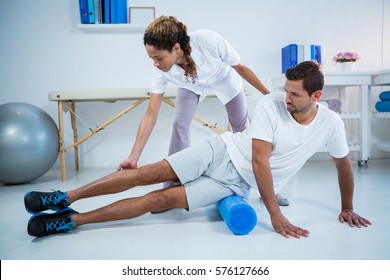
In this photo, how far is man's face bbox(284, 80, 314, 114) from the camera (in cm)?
138

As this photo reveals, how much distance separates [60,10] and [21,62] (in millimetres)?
630

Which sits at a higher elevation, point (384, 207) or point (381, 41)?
point (381, 41)

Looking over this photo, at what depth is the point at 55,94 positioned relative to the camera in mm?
2703

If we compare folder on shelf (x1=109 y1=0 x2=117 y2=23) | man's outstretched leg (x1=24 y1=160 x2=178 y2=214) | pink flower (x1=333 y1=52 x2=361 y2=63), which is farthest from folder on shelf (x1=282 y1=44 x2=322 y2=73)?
man's outstretched leg (x1=24 y1=160 x2=178 y2=214)

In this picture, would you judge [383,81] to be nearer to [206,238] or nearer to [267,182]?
[267,182]

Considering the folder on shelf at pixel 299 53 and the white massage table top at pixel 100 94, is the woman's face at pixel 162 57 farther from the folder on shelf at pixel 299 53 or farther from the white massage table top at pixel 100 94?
the folder on shelf at pixel 299 53

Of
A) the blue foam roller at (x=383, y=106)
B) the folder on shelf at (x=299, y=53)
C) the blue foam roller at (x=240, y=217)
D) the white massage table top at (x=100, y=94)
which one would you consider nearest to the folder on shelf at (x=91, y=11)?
the white massage table top at (x=100, y=94)

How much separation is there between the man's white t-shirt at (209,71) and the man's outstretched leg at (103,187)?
50cm

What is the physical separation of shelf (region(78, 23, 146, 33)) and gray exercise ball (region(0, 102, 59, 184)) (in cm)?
102

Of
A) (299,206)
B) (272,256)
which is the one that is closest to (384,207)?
(299,206)

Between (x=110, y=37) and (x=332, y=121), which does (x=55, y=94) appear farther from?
(x=332, y=121)

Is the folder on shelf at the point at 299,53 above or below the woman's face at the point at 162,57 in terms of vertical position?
above

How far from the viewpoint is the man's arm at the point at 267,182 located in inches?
56.1

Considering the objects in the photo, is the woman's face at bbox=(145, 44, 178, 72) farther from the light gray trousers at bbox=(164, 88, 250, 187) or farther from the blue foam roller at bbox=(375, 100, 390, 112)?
the blue foam roller at bbox=(375, 100, 390, 112)
